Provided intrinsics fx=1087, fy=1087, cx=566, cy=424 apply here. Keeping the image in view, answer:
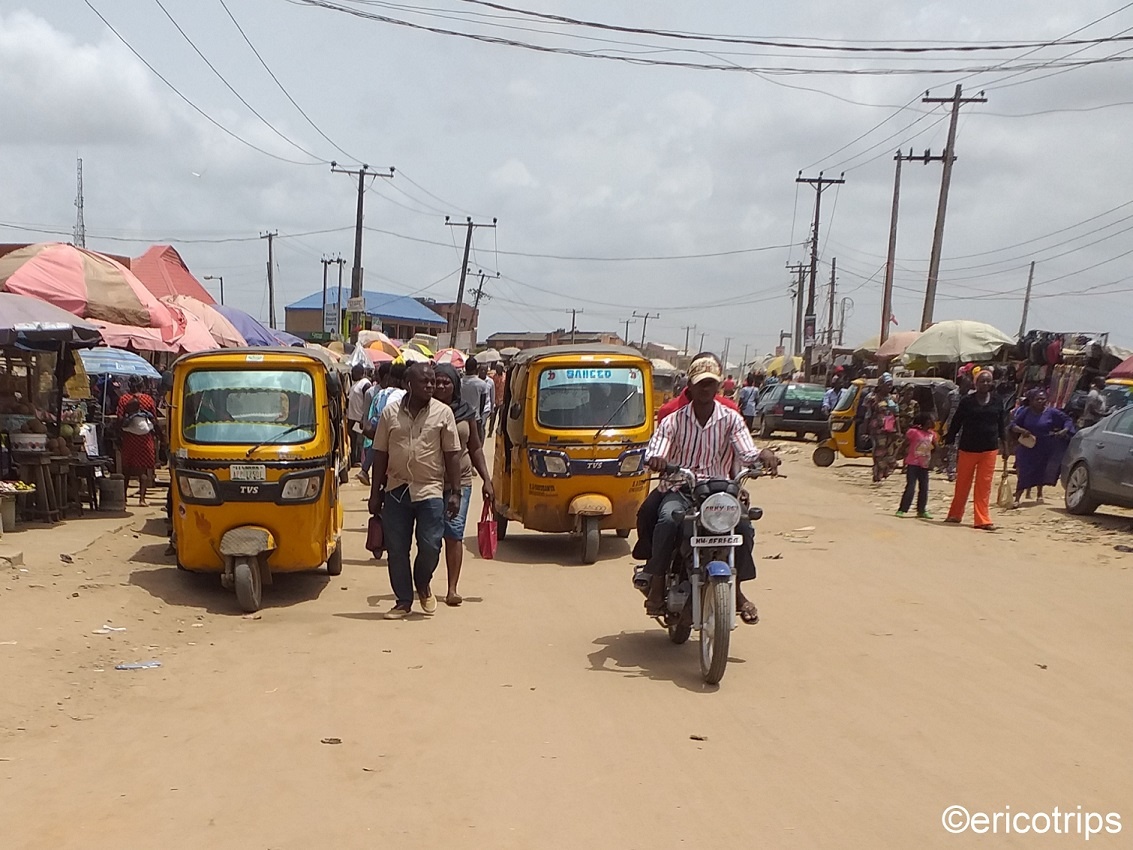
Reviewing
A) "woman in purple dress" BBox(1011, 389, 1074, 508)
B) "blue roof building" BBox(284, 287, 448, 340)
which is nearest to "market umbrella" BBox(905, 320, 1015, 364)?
"woman in purple dress" BBox(1011, 389, 1074, 508)

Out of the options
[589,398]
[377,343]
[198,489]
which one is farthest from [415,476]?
[377,343]

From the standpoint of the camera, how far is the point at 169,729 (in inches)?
224

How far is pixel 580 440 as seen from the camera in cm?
1139

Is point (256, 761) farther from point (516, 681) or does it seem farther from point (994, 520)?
point (994, 520)

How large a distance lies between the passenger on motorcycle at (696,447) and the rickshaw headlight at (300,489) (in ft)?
10.1

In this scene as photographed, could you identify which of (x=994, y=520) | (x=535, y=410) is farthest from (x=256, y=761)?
→ (x=994, y=520)

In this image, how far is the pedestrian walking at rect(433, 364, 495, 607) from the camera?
8734 mm

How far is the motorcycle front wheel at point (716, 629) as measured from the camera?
20.5 feet

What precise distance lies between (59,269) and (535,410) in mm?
6579

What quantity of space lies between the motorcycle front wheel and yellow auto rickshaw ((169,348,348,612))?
12.1 feet

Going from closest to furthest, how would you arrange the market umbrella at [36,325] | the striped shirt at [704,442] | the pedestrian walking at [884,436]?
the striped shirt at [704,442] → the market umbrella at [36,325] → the pedestrian walking at [884,436]

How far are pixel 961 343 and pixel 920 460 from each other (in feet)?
42.0

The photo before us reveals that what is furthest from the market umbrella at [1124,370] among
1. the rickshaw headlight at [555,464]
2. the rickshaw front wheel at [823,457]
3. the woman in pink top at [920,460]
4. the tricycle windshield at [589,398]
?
the rickshaw headlight at [555,464]

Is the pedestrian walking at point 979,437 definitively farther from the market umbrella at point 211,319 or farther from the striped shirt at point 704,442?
the market umbrella at point 211,319
